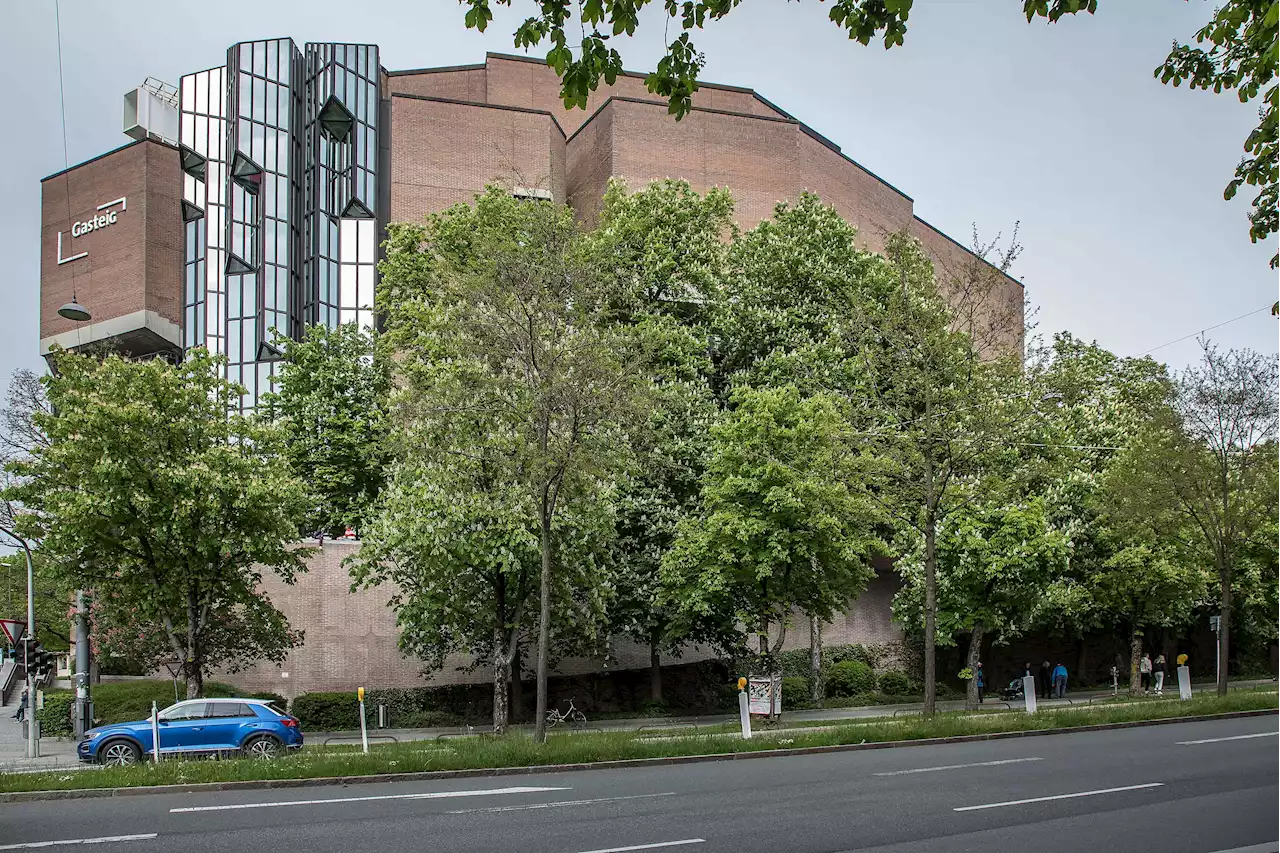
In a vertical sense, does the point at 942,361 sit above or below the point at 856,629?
above

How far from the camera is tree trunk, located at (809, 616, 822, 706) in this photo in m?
37.4

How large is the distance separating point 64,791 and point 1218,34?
16.2 metres

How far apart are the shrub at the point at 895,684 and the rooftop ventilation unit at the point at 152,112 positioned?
52.0 m

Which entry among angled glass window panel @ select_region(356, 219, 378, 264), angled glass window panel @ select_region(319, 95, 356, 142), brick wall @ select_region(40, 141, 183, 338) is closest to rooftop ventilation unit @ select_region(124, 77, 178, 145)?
brick wall @ select_region(40, 141, 183, 338)

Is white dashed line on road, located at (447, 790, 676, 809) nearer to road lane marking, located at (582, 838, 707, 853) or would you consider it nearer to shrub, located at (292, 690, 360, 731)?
road lane marking, located at (582, 838, 707, 853)

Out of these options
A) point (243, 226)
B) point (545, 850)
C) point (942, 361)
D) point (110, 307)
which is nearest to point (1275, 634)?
point (942, 361)

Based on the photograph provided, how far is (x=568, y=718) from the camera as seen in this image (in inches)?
1357

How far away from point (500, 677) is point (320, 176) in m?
39.7

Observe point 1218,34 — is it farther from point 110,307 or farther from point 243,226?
point 110,307

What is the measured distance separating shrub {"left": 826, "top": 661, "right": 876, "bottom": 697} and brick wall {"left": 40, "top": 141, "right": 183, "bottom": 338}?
42598 mm

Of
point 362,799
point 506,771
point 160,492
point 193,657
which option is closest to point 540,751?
point 506,771

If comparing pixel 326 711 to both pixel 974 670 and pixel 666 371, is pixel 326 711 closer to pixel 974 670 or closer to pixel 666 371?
pixel 666 371

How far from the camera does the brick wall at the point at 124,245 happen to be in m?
60.5

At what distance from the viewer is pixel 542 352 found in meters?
20.1
